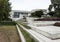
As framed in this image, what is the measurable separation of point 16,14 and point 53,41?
5730 centimetres

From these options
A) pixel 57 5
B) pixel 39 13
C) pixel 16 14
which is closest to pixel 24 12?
pixel 16 14

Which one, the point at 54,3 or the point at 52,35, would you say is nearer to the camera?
the point at 52,35

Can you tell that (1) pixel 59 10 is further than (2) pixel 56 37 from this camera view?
Yes

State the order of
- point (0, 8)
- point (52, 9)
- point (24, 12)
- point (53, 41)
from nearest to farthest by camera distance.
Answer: point (53, 41) < point (0, 8) < point (52, 9) < point (24, 12)

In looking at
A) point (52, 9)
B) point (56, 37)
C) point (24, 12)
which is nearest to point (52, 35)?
point (56, 37)

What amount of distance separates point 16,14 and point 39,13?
29063 millimetres

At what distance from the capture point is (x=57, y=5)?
30.6 m

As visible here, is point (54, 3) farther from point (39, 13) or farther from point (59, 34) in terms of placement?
point (59, 34)

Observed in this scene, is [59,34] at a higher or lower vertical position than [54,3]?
lower

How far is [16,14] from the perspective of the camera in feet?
206

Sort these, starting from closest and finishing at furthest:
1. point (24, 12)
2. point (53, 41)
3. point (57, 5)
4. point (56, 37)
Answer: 1. point (53, 41)
2. point (56, 37)
3. point (57, 5)
4. point (24, 12)

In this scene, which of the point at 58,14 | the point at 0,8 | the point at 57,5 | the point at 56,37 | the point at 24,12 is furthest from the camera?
the point at 24,12

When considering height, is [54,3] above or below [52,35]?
above

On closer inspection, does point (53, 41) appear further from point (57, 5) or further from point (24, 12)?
point (24, 12)
